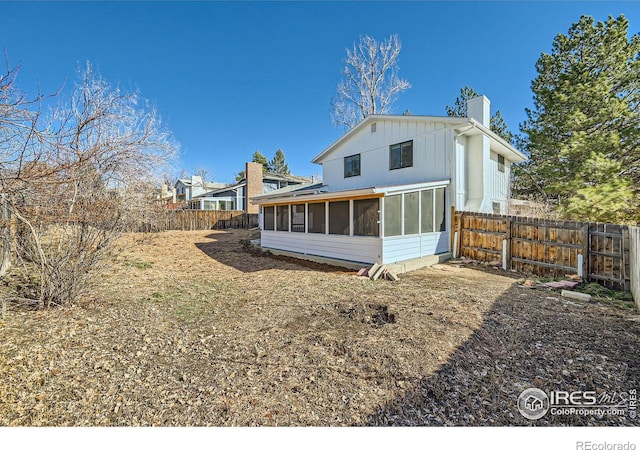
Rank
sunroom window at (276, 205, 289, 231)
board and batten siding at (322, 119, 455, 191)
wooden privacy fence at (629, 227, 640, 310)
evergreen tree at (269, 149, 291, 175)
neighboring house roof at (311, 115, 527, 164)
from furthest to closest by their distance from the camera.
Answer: evergreen tree at (269, 149, 291, 175)
sunroom window at (276, 205, 289, 231)
board and batten siding at (322, 119, 455, 191)
neighboring house roof at (311, 115, 527, 164)
wooden privacy fence at (629, 227, 640, 310)

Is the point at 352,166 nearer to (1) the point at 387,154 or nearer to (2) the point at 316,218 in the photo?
(1) the point at 387,154

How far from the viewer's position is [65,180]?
356 centimetres

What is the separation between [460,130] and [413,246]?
14.8 ft

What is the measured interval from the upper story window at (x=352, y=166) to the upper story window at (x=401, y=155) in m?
1.75

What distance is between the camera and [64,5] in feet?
18.8

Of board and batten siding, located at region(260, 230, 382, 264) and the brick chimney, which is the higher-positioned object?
the brick chimney

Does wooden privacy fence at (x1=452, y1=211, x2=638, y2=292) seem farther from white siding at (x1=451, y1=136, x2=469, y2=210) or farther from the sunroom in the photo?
the sunroom

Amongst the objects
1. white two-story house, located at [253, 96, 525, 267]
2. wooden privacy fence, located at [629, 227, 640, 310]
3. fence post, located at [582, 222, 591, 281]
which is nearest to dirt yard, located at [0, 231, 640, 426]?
wooden privacy fence, located at [629, 227, 640, 310]

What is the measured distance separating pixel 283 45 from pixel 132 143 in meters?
6.96

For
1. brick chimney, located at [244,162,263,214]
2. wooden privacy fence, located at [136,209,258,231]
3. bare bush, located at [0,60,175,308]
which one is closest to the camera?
bare bush, located at [0,60,175,308]

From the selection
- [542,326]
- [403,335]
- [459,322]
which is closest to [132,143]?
[403,335]

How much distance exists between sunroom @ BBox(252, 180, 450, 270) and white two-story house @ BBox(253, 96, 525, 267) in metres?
0.03

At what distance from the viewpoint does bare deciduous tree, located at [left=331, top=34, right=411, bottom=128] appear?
19344 millimetres

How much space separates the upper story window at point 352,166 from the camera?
12445mm
